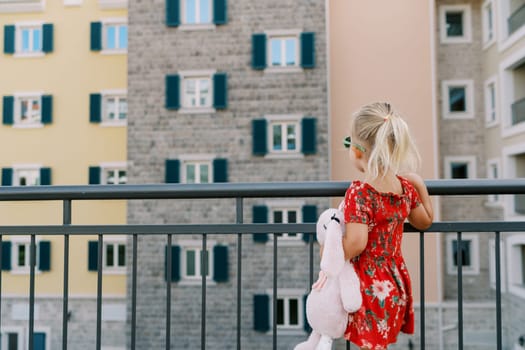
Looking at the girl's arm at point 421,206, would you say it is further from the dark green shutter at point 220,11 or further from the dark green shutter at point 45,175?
the dark green shutter at point 45,175

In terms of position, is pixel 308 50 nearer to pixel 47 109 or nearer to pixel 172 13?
pixel 172 13

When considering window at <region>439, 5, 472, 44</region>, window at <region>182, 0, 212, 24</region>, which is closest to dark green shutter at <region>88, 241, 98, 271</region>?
window at <region>182, 0, 212, 24</region>

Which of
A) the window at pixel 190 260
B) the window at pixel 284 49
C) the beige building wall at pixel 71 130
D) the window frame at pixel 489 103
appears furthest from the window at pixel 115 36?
the window frame at pixel 489 103

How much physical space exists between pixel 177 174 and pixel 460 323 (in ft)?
49.6

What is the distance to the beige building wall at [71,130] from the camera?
18828 millimetres

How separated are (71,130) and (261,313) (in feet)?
32.3

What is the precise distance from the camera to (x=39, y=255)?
61.0 ft

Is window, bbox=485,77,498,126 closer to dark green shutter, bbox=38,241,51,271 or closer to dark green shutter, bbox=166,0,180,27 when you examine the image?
dark green shutter, bbox=166,0,180,27

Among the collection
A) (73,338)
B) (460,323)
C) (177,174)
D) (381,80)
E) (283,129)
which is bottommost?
(73,338)

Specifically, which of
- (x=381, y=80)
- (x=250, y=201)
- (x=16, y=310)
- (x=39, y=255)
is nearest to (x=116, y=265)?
(x=39, y=255)

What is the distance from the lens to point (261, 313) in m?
16.4

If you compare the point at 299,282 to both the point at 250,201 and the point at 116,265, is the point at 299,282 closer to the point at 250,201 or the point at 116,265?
the point at 250,201

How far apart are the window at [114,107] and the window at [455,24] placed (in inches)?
479

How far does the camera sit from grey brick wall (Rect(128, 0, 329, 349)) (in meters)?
16.5
